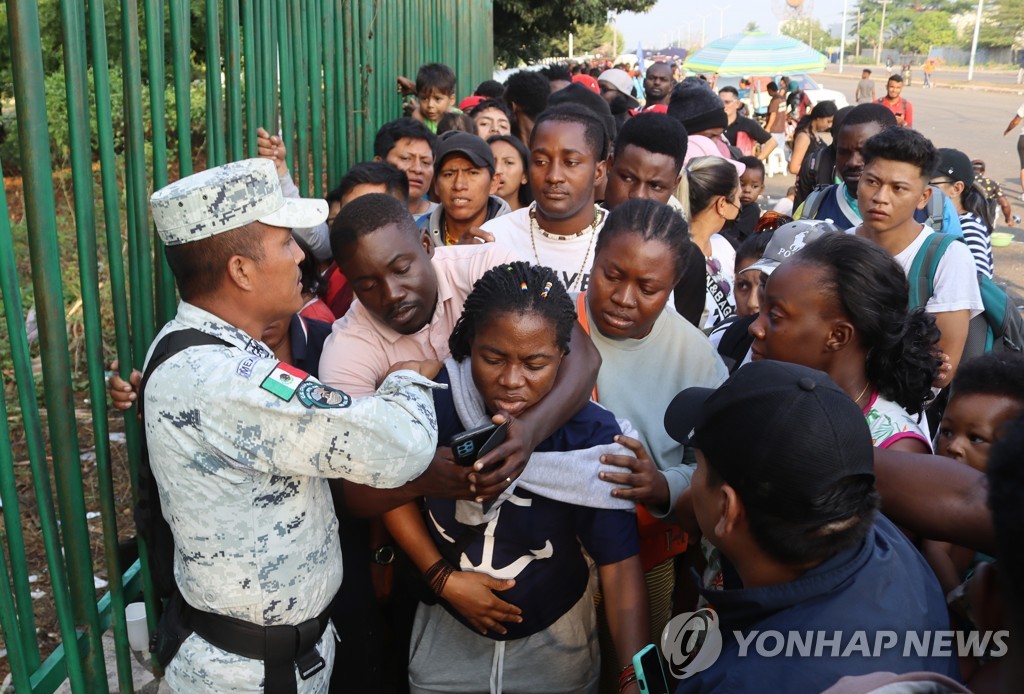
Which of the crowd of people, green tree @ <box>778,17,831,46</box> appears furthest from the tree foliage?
the crowd of people

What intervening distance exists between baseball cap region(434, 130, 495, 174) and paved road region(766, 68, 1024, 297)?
21.9 feet

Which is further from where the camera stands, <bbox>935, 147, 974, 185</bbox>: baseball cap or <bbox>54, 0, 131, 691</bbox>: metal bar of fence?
<bbox>935, 147, 974, 185</bbox>: baseball cap

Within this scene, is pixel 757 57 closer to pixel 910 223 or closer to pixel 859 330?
pixel 910 223

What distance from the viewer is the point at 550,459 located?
7.61ft

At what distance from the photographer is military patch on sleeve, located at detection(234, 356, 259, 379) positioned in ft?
6.19

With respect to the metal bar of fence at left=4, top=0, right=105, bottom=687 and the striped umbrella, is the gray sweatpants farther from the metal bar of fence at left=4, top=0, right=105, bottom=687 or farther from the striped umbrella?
the striped umbrella

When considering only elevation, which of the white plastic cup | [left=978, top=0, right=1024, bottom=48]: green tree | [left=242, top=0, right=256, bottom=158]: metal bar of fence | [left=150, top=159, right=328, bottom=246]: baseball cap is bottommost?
the white plastic cup

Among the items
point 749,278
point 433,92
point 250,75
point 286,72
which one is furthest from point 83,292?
point 433,92

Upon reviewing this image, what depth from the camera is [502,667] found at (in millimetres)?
2404

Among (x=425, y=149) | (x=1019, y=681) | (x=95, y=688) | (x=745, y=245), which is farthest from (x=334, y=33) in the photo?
(x=1019, y=681)

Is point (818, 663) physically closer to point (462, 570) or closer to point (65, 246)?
point (462, 570)

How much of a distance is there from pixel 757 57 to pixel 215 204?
15.0 meters

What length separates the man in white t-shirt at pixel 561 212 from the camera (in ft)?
11.5

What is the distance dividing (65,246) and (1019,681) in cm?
839
